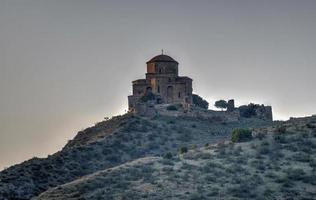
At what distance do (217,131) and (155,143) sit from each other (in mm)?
10558

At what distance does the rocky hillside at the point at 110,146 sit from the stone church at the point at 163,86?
4871 mm

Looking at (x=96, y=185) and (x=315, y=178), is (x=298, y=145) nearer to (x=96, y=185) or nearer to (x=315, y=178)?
(x=315, y=178)

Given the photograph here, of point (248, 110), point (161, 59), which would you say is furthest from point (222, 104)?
point (161, 59)

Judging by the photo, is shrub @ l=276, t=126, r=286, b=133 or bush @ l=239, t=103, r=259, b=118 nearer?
shrub @ l=276, t=126, r=286, b=133

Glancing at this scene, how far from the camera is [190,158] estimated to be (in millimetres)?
70500

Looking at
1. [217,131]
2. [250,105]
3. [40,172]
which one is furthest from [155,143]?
[250,105]

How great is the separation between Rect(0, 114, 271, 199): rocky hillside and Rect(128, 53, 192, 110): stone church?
4871 millimetres

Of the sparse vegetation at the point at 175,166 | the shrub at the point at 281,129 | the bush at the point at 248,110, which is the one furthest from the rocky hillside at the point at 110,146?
the shrub at the point at 281,129

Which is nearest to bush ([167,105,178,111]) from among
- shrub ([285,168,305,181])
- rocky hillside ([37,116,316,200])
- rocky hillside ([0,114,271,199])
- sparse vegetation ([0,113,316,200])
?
rocky hillside ([0,114,271,199])

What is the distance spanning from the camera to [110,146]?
285 ft

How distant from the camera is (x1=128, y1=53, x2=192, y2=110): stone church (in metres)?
103

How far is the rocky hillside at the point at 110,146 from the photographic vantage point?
249ft

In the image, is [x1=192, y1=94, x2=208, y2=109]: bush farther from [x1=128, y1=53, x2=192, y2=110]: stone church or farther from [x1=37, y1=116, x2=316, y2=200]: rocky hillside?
[x1=37, y1=116, x2=316, y2=200]: rocky hillside

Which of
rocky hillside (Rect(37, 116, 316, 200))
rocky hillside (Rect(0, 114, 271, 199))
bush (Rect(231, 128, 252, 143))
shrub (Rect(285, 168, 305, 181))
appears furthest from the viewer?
bush (Rect(231, 128, 252, 143))
